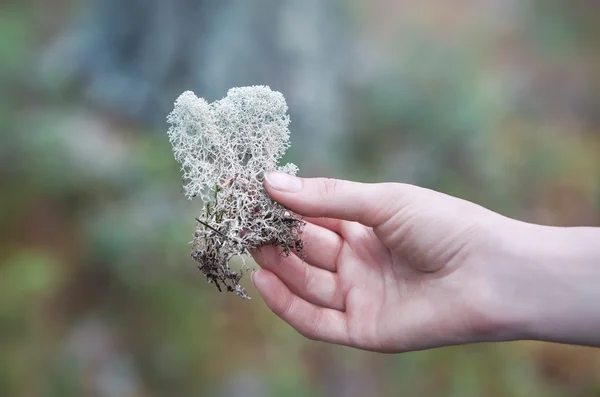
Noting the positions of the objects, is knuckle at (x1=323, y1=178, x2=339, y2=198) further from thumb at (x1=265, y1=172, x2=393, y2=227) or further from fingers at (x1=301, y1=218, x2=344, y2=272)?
fingers at (x1=301, y1=218, x2=344, y2=272)

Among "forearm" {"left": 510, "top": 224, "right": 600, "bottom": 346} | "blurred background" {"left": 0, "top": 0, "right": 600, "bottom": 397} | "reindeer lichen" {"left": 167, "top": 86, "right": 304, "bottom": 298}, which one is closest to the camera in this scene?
"forearm" {"left": 510, "top": 224, "right": 600, "bottom": 346}

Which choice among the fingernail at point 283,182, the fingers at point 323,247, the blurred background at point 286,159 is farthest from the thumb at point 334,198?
the blurred background at point 286,159

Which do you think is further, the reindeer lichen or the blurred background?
the blurred background

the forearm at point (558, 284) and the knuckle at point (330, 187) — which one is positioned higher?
the knuckle at point (330, 187)

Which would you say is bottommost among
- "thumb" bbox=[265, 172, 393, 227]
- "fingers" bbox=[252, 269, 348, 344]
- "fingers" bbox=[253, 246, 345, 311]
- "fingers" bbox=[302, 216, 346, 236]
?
"fingers" bbox=[252, 269, 348, 344]

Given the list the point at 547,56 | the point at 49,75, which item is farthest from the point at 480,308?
the point at 49,75

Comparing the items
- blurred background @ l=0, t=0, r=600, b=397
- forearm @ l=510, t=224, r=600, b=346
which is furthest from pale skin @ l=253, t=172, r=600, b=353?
blurred background @ l=0, t=0, r=600, b=397

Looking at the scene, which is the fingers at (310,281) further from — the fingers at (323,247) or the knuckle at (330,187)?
the knuckle at (330,187)
